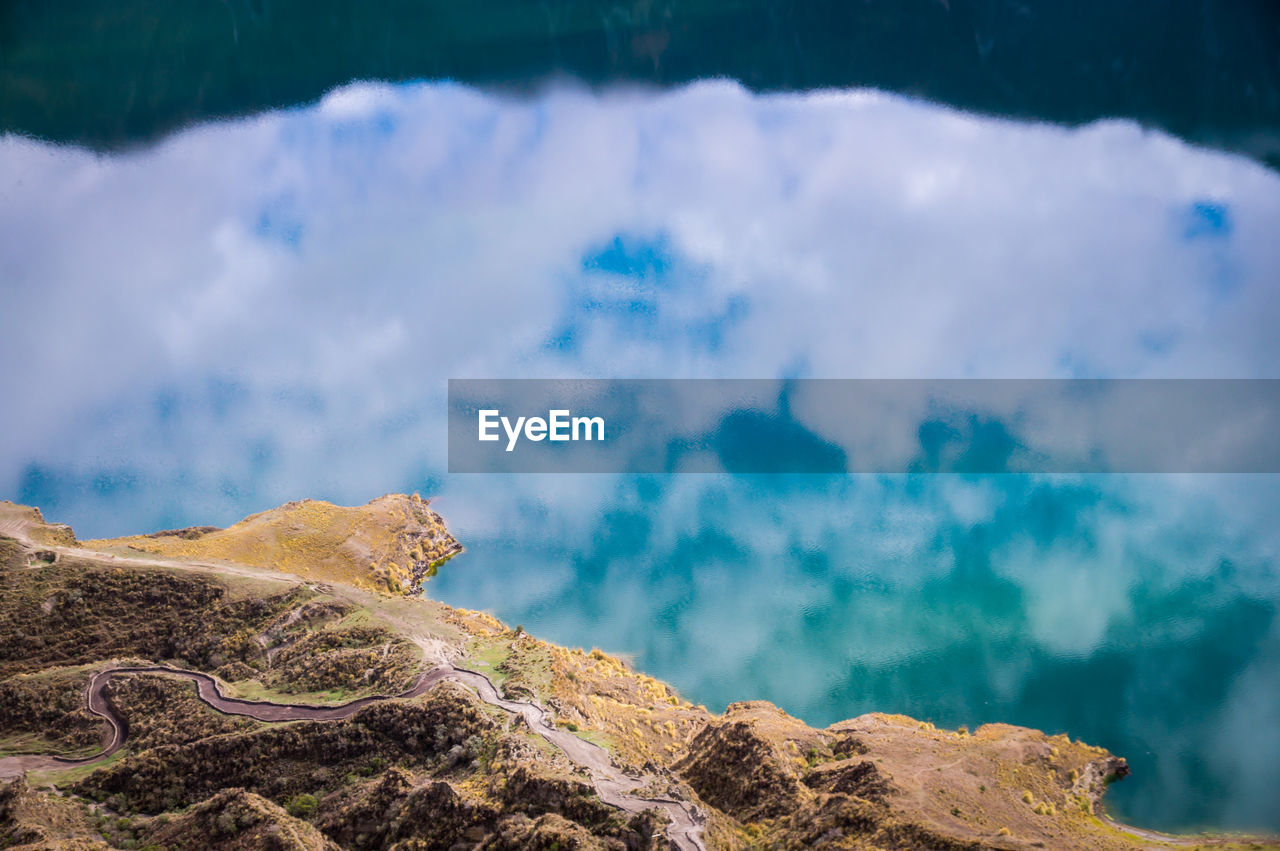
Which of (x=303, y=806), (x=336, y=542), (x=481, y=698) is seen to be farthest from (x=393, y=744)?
(x=336, y=542)

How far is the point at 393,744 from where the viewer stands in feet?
125

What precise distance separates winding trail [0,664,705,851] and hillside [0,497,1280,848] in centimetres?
14

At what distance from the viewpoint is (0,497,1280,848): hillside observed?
33188 mm

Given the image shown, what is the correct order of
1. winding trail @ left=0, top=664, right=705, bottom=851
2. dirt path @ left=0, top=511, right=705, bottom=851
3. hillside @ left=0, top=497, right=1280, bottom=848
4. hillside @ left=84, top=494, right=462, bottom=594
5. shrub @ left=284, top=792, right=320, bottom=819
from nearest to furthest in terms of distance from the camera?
1. hillside @ left=0, top=497, right=1280, bottom=848
2. dirt path @ left=0, top=511, right=705, bottom=851
3. winding trail @ left=0, top=664, right=705, bottom=851
4. shrub @ left=284, top=792, right=320, bottom=819
5. hillside @ left=84, top=494, right=462, bottom=594

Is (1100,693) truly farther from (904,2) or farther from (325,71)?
(325,71)

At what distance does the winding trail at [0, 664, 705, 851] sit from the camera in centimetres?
3419

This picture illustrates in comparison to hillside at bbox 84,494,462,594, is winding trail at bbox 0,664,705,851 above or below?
below

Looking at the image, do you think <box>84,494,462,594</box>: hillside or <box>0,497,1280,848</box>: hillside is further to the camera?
<box>84,494,462,594</box>: hillside

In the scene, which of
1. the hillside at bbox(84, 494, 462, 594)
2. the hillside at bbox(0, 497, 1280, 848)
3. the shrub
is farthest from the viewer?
the hillside at bbox(84, 494, 462, 594)

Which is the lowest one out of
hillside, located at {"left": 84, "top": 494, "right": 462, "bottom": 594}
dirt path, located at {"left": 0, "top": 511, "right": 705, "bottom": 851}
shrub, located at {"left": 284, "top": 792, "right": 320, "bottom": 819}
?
shrub, located at {"left": 284, "top": 792, "right": 320, "bottom": 819}

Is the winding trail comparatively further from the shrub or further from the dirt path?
the shrub

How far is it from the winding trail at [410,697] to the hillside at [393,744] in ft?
0.46

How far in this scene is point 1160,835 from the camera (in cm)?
4159

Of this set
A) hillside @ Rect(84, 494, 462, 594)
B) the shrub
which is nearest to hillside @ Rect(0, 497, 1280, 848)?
the shrub
